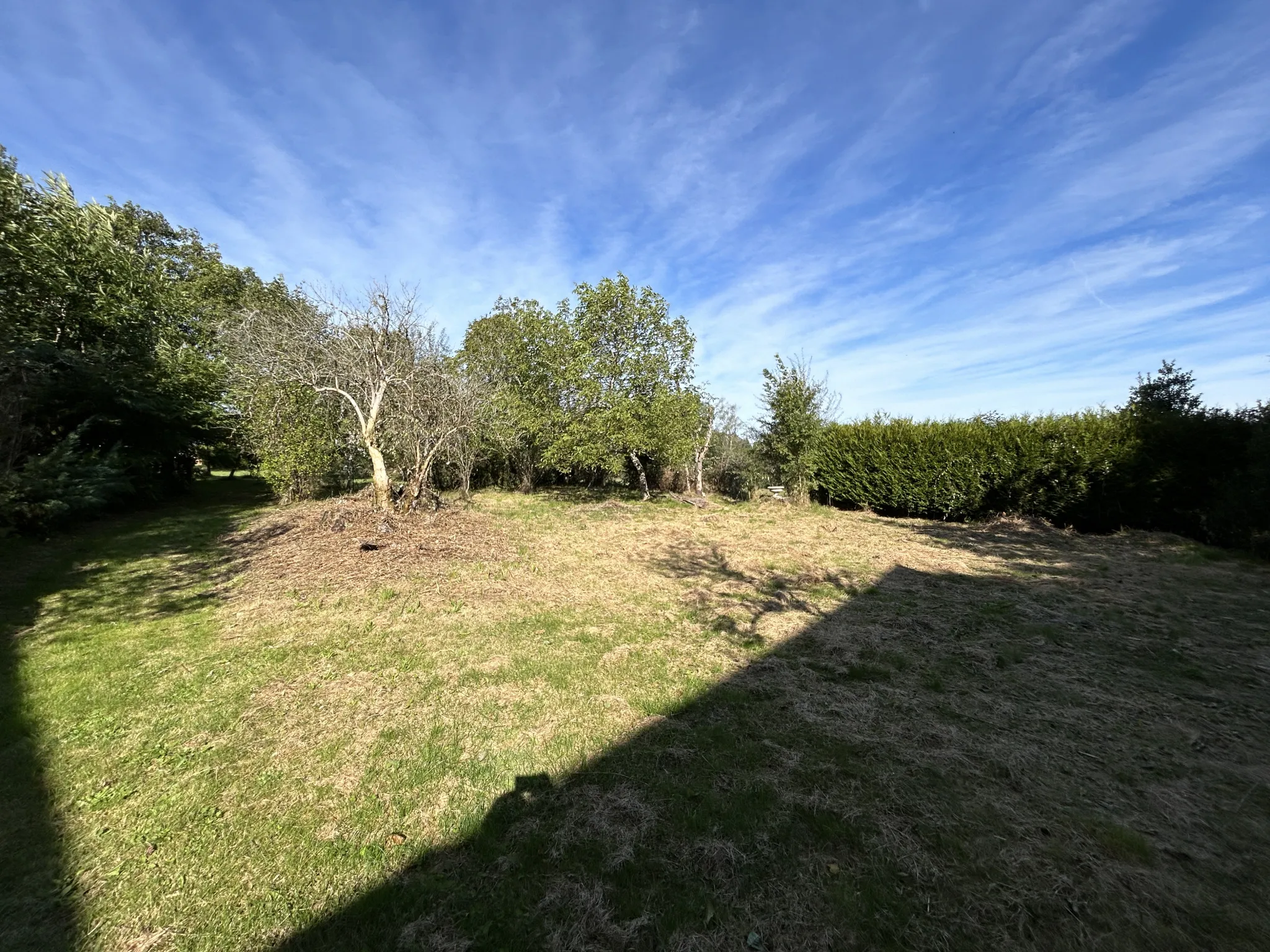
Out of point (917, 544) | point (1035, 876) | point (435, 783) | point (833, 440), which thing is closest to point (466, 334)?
point (833, 440)

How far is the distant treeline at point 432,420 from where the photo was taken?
9.44 m

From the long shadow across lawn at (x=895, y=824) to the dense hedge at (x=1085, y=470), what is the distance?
22.0ft

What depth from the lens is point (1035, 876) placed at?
2279mm

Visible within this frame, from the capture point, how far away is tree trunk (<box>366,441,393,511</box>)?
10492 millimetres

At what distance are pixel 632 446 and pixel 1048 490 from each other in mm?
10601

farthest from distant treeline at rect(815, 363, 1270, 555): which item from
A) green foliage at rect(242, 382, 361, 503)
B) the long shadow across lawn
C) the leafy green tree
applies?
green foliage at rect(242, 382, 361, 503)

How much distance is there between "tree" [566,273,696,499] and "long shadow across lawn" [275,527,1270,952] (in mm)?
9916

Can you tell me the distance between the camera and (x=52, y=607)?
5.66 meters

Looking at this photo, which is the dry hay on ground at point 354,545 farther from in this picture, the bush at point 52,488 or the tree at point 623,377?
the tree at point 623,377

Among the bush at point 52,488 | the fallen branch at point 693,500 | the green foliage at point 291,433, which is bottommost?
the fallen branch at point 693,500

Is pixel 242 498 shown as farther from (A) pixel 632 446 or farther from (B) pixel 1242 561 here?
(B) pixel 1242 561

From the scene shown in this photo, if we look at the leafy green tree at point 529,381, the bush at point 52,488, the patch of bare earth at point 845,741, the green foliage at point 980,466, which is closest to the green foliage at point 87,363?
the bush at point 52,488

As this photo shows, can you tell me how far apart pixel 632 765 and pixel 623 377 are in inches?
494

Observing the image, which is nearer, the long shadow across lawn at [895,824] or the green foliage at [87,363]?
the long shadow across lawn at [895,824]
